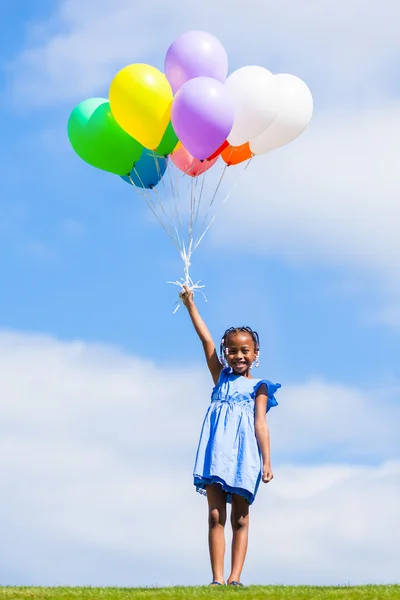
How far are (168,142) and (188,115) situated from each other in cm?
68

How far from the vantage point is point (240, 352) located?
22.4 ft

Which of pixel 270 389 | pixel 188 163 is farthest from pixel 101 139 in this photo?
pixel 270 389

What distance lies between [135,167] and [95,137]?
491 mm

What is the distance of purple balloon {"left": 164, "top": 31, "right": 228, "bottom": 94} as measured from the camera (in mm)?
7996

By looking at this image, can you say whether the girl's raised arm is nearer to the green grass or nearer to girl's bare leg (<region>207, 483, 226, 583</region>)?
girl's bare leg (<region>207, 483, 226, 583</region>)

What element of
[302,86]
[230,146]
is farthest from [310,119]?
[230,146]

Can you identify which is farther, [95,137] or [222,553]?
[95,137]

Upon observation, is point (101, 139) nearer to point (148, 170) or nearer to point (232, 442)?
point (148, 170)

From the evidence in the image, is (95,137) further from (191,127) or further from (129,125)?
(191,127)

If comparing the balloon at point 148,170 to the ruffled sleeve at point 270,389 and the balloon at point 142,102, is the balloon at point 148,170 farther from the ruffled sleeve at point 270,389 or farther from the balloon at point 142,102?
the ruffled sleeve at point 270,389

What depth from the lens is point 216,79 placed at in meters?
8.12

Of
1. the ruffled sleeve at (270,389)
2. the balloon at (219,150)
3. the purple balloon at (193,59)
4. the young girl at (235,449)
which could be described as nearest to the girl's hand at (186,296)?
the young girl at (235,449)

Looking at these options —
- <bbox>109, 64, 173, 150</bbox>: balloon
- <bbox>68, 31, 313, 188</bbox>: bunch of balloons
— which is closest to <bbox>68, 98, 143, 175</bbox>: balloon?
<bbox>68, 31, 313, 188</bbox>: bunch of balloons

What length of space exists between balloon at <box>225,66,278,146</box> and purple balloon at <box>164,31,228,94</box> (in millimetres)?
201
